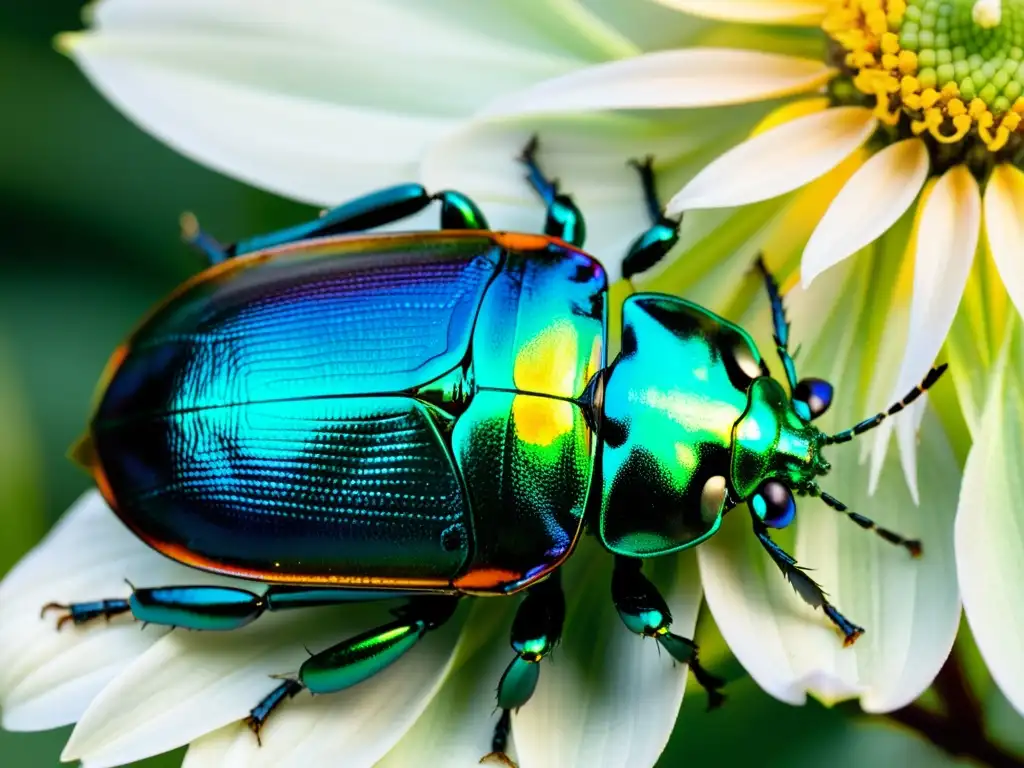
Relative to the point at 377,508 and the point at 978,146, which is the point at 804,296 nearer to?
the point at 978,146

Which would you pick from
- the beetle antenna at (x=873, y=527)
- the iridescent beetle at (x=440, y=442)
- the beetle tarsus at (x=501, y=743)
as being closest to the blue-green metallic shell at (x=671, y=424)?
the iridescent beetle at (x=440, y=442)

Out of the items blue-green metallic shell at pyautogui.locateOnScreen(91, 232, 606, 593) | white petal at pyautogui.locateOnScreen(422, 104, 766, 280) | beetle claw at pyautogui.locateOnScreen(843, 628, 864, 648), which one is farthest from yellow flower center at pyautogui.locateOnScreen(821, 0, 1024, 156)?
beetle claw at pyautogui.locateOnScreen(843, 628, 864, 648)

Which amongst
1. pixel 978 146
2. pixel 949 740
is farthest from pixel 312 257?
pixel 949 740

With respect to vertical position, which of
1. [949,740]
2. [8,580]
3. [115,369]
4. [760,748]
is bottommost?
[760,748]

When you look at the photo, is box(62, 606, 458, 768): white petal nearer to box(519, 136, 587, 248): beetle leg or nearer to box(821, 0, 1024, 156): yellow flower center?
box(519, 136, 587, 248): beetle leg

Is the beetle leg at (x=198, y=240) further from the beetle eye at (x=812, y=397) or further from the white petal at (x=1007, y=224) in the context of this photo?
the white petal at (x=1007, y=224)
